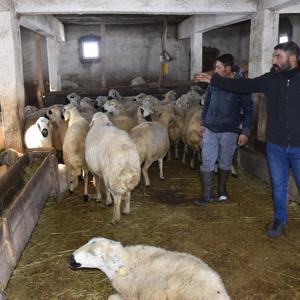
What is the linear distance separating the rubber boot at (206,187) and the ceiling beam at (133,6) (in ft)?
12.5

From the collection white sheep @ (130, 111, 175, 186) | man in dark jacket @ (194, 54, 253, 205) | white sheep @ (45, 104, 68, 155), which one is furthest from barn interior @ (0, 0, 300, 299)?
man in dark jacket @ (194, 54, 253, 205)

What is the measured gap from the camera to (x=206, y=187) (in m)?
6.20

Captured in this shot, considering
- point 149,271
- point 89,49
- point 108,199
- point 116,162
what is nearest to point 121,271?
point 149,271

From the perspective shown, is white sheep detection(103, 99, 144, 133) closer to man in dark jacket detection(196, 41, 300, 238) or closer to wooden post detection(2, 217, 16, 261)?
man in dark jacket detection(196, 41, 300, 238)

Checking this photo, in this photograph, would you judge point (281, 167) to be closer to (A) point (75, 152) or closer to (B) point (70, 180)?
(A) point (75, 152)

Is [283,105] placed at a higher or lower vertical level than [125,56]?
lower

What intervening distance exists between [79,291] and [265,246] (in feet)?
7.70

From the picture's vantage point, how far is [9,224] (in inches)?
158

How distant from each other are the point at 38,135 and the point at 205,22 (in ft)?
24.3

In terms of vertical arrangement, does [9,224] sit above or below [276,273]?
above

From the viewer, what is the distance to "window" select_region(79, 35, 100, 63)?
1775 centimetres

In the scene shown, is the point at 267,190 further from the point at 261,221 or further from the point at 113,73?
the point at 113,73

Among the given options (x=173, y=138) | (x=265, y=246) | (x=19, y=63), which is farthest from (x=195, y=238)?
(x=19, y=63)

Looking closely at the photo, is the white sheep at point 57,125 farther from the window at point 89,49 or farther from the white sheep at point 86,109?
the window at point 89,49
